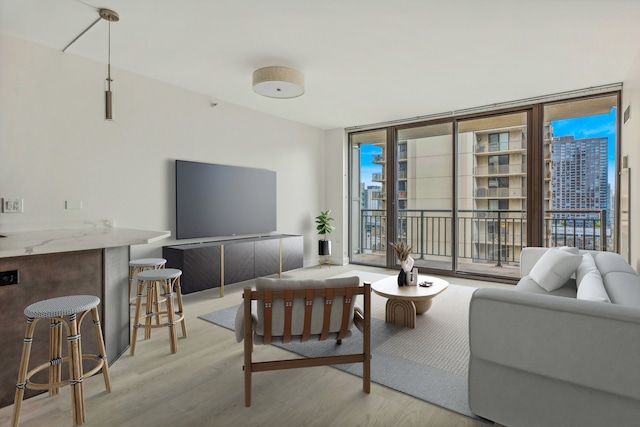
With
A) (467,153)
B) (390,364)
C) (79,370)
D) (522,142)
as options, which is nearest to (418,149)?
(467,153)

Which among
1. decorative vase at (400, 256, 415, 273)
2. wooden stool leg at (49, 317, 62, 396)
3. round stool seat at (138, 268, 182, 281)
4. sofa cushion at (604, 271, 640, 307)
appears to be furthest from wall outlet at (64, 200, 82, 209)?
sofa cushion at (604, 271, 640, 307)

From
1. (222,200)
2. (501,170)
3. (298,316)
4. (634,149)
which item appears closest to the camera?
(298,316)

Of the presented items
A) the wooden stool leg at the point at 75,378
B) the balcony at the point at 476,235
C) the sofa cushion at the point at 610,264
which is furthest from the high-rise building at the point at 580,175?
the wooden stool leg at the point at 75,378

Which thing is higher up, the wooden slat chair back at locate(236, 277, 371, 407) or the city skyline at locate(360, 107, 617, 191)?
the city skyline at locate(360, 107, 617, 191)

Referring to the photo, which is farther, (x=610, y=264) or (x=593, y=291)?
(x=610, y=264)

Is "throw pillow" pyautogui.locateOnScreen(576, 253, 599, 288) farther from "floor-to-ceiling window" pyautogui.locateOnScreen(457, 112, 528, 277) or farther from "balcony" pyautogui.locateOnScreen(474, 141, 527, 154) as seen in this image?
"balcony" pyautogui.locateOnScreen(474, 141, 527, 154)

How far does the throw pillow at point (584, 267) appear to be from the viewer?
2589mm

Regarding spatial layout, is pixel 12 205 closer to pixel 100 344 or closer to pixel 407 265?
pixel 100 344

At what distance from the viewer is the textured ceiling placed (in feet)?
8.43

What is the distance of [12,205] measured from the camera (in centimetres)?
304

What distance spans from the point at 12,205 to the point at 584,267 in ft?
15.5

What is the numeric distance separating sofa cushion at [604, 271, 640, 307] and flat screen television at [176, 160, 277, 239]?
13.3 ft

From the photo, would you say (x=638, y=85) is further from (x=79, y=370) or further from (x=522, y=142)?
(x=79, y=370)

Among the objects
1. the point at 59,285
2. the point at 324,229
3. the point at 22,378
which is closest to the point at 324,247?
the point at 324,229
